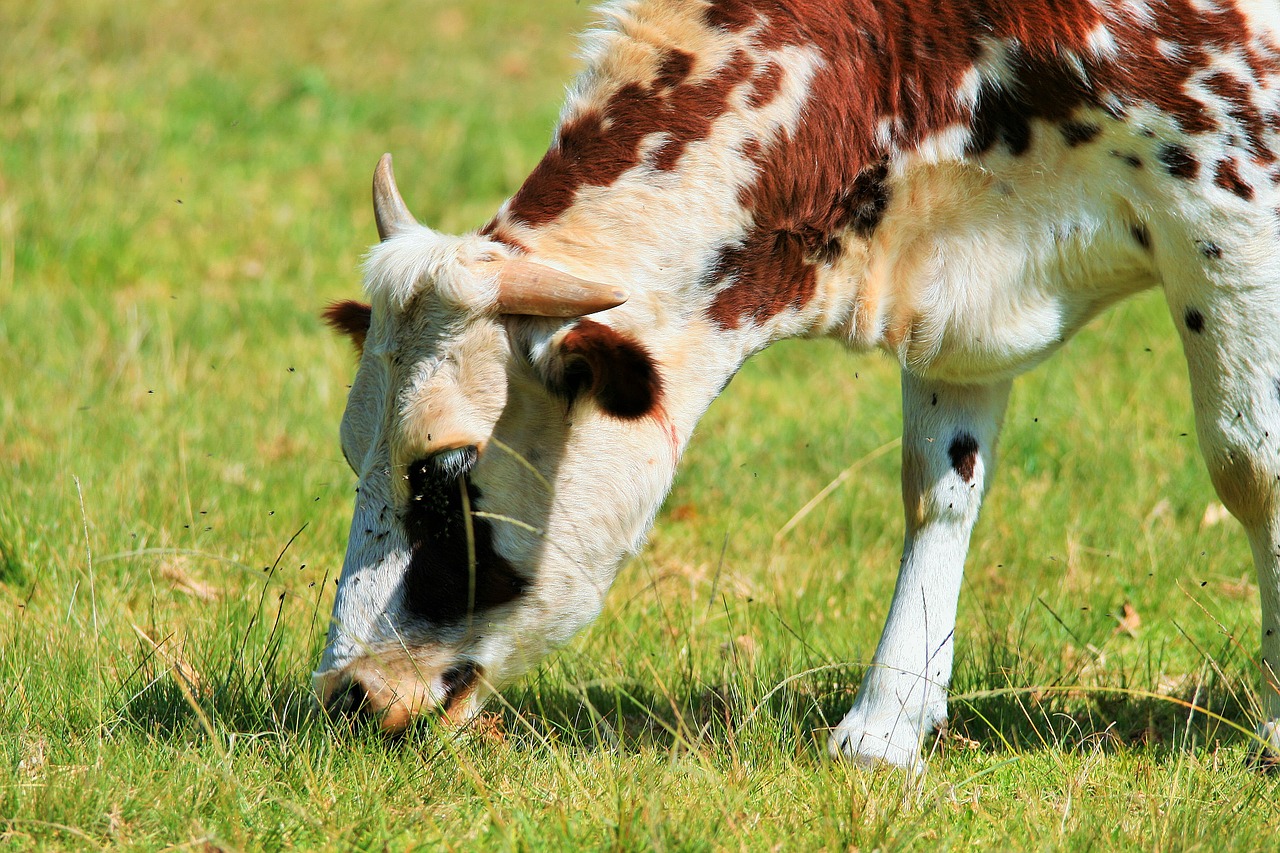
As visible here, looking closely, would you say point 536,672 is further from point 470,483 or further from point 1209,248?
point 1209,248

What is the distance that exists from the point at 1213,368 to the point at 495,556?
1.91 metres

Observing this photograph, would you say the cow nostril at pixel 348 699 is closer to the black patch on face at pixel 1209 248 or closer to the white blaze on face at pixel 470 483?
the white blaze on face at pixel 470 483

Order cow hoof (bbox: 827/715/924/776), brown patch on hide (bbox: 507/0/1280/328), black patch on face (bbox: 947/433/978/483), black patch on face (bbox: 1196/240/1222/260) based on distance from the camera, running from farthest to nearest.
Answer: black patch on face (bbox: 947/433/978/483) < cow hoof (bbox: 827/715/924/776) < black patch on face (bbox: 1196/240/1222/260) < brown patch on hide (bbox: 507/0/1280/328)

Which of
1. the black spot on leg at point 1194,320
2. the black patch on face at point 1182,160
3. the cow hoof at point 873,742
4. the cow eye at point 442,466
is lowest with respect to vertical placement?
the cow hoof at point 873,742

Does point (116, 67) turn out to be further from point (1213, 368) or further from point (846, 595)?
point (1213, 368)

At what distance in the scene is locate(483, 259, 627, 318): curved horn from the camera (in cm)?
309

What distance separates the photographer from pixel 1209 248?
3.54 meters

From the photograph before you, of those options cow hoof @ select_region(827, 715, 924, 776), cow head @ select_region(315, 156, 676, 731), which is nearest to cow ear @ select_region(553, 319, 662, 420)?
cow head @ select_region(315, 156, 676, 731)

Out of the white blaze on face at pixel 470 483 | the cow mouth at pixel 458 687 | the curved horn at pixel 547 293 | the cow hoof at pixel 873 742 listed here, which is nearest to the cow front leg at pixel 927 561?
the cow hoof at pixel 873 742

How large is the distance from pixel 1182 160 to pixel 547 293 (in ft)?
5.43

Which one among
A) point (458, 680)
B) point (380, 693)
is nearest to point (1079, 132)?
point (458, 680)

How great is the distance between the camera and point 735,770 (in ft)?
11.0

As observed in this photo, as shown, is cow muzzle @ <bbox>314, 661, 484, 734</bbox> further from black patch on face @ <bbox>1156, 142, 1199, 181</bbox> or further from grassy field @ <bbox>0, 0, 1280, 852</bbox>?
black patch on face @ <bbox>1156, 142, 1199, 181</bbox>

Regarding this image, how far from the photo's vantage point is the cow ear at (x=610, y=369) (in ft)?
10.4
